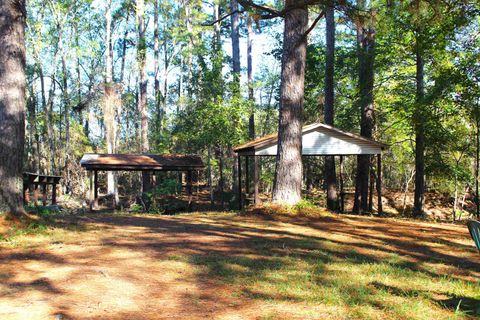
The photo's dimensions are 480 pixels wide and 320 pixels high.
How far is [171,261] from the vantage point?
17.5 feet

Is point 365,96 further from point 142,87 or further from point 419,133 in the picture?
point 142,87

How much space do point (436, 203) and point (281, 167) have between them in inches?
753

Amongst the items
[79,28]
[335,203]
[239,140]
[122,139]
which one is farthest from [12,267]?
[122,139]

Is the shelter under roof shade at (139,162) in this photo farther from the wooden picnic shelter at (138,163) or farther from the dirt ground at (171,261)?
the dirt ground at (171,261)

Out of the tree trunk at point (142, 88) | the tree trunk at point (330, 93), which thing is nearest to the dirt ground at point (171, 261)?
the tree trunk at point (330, 93)

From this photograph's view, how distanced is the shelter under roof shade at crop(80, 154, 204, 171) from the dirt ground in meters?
7.77

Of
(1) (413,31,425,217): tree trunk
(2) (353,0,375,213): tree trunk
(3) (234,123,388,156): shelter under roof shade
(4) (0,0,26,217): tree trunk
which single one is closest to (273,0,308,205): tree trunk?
(3) (234,123,388,156): shelter under roof shade

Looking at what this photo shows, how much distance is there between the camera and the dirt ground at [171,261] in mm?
3635

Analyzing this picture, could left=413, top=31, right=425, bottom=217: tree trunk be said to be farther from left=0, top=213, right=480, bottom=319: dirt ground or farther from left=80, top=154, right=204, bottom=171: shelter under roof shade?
left=80, top=154, right=204, bottom=171: shelter under roof shade

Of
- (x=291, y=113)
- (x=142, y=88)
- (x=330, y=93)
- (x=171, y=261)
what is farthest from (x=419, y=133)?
(x=142, y=88)

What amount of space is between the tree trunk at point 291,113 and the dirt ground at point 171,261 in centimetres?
126

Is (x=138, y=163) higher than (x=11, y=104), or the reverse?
(x=11, y=104)

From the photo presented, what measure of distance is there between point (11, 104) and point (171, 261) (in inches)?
176

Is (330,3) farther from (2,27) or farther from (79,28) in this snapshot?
(79,28)
